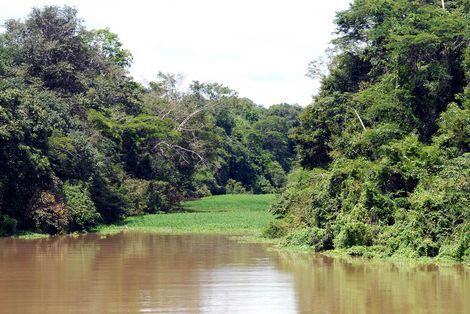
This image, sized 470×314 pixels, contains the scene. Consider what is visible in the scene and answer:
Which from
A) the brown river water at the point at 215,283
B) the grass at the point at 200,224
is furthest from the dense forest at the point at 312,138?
the brown river water at the point at 215,283

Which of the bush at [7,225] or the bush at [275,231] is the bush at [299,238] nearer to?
the bush at [275,231]

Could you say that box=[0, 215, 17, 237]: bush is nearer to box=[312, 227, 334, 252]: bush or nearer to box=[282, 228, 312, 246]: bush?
box=[282, 228, 312, 246]: bush

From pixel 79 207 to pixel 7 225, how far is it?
431 cm

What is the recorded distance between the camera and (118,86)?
5616 centimetres

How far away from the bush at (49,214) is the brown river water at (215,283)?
6.23 meters

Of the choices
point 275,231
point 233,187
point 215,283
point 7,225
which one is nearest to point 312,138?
point 275,231

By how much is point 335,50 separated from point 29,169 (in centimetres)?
1993

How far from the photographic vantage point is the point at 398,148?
1168 inches

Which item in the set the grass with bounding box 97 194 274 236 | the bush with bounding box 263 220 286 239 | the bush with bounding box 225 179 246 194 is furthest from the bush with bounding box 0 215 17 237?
the bush with bounding box 225 179 246 194

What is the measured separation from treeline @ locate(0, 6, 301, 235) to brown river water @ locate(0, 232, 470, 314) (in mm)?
6980

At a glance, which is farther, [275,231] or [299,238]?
[275,231]

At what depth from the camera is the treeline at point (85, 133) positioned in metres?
37.8

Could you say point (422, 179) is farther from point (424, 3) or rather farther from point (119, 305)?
point (119, 305)

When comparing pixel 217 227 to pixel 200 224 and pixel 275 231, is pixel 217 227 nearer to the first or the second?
pixel 200 224
